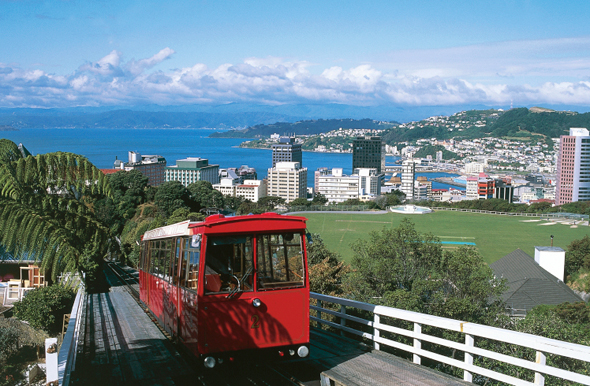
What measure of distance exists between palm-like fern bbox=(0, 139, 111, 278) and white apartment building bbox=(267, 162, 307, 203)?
5980 inches

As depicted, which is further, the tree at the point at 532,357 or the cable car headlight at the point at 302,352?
the tree at the point at 532,357

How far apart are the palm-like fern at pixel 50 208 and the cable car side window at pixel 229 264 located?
49.7 inches

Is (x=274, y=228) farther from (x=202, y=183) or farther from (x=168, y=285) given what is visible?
(x=202, y=183)

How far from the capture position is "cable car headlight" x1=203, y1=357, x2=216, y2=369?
244 inches

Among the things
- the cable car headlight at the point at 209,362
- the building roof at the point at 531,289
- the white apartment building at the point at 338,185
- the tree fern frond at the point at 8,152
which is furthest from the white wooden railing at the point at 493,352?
the white apartment building at the point at 338,185

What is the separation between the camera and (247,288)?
647cm

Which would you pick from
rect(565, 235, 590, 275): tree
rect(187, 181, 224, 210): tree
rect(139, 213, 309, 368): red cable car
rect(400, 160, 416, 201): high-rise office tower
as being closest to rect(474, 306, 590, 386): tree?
rect(139, 213, 309, 368): red cable car

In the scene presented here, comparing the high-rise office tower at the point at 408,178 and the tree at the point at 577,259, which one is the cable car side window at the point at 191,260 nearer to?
the tree at the point at 577,259

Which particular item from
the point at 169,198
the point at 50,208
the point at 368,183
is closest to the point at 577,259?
the point at 169,198

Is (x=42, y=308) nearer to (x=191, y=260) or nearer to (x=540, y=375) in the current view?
(x=191, y=260)

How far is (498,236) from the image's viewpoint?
64625 millimetres

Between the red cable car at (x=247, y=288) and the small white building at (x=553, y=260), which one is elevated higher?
the red cable car at (x=247, y=288)

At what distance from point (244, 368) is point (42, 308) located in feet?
52.0

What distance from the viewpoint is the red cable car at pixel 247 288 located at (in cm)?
635
